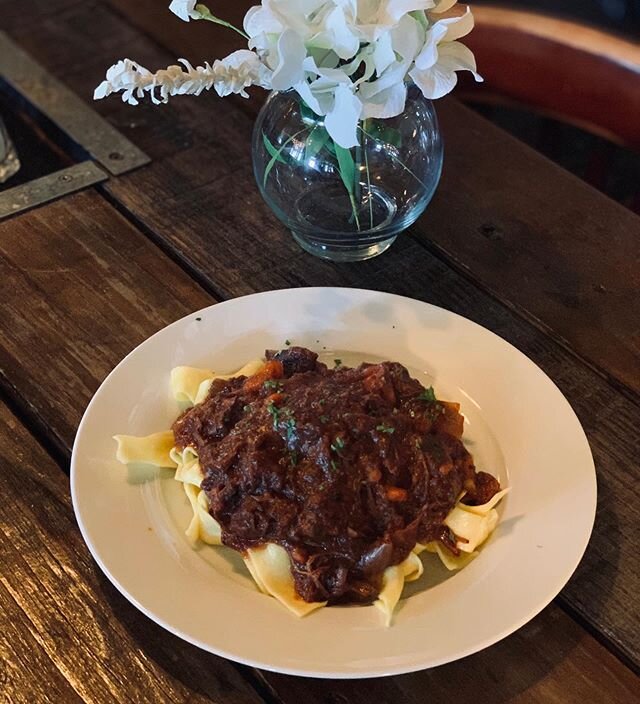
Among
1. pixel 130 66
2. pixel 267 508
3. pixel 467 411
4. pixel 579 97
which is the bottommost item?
pixel 579 97

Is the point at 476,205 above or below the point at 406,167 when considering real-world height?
below

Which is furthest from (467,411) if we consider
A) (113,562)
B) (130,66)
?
(130,66)

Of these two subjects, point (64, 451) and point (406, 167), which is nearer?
point (64, 451)

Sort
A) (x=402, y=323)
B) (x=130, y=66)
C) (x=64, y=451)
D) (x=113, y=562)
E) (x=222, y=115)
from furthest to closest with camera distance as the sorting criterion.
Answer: (x=222, y=115), (x=402, y=323), (x=64, y=451), (x=130, y=66), (x=113, y=562)

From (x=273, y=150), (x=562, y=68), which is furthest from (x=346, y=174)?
(x=562, y=68)

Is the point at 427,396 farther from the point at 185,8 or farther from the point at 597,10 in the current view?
the point at 597,10

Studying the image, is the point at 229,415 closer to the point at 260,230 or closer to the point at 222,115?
the point at 260,230

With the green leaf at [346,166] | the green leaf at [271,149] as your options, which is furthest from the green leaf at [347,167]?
the green leaf at [271,149]

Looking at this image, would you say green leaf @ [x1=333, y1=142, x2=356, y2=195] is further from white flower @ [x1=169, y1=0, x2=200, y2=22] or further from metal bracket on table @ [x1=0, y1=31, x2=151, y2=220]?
metal bracket on table @ [x1=0, y1=31, x2=151, y2=220]
